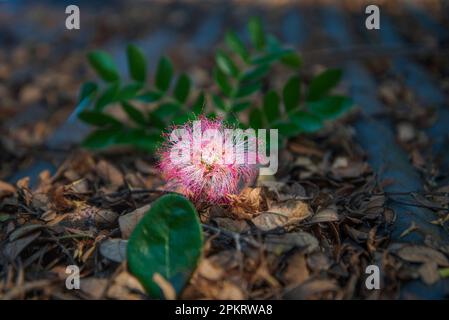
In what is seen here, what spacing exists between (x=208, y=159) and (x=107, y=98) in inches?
24.7

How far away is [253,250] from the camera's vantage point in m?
1.24


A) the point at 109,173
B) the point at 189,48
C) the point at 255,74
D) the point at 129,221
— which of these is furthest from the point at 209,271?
the point at 189,48

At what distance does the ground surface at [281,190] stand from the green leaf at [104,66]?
308 millimetres

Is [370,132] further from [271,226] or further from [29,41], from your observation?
[29,41]

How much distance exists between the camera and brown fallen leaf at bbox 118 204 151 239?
138 centimetres

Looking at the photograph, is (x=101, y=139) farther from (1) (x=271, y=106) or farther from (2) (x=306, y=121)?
(2) (x=306, y=121)

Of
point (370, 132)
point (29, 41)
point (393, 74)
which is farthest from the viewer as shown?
point (29, 41)

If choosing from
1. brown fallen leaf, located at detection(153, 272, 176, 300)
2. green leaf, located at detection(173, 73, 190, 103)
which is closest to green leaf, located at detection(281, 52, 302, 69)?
green leaf, located at detection(173, 73, 190, 103)

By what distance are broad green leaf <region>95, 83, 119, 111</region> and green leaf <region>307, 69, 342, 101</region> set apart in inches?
29.4

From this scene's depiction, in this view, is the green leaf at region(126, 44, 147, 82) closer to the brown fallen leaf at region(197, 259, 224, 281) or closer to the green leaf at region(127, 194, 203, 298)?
the green leaf at region(127, 194, 203, 298)
